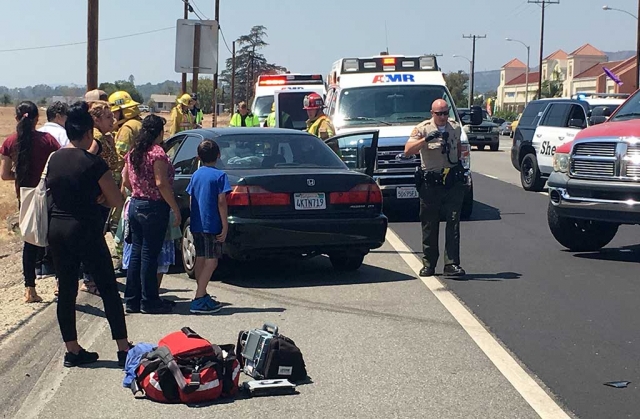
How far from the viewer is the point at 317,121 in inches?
527

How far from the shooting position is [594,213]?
1088cm

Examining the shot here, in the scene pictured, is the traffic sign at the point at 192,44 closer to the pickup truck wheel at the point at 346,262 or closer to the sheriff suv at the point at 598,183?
the sheriff suv at the point at 598,183

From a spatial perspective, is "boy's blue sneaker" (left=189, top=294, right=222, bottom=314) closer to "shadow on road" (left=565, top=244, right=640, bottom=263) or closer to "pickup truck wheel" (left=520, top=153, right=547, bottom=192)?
"shadow on road" (left=565, top=244, right=640, bottom=263)

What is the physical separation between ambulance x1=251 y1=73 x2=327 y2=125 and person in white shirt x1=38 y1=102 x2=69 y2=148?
779 inches

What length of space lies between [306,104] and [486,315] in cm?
607

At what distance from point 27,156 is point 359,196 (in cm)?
330

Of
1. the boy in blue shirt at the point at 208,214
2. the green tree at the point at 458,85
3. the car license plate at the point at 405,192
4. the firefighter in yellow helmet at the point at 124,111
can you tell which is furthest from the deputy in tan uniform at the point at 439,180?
the green tree at the point at 458,85

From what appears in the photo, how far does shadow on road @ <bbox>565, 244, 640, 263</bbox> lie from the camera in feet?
37.1

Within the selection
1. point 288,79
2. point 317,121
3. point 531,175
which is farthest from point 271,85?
point 317,121

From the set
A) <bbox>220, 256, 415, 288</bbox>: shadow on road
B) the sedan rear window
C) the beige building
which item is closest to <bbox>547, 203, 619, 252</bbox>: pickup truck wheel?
<bbox>220, 256, 415, 288</bbox>: shadow on road

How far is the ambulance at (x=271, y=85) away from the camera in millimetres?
29625

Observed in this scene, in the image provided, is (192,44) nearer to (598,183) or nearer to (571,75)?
(598,183)

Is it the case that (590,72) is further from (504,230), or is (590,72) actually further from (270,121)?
(504,230)

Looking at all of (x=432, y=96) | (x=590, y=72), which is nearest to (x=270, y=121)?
(x=432, y=96)
